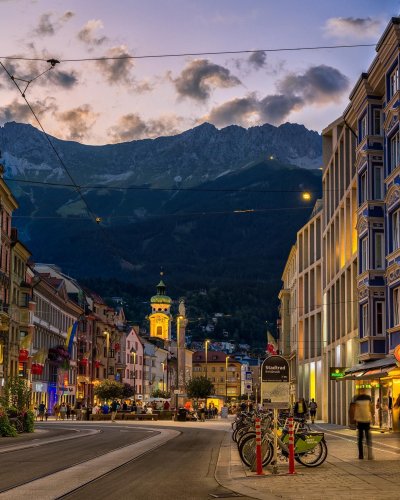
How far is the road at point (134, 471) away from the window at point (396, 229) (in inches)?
555

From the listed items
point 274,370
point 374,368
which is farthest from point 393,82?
point 274,370

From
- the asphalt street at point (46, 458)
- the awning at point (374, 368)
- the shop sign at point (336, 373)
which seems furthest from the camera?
the shop sign at point (336, 373)

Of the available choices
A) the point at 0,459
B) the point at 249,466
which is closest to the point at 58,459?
the point at 0,459

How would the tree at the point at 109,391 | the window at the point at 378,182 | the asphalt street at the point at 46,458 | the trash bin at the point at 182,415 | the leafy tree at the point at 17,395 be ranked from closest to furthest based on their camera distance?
1. the asphalt street at the point at 46,458
2. the window at the point at 378,182
3. the leafy tree at the point at 17,395
4. the trash bin at the point at 182,415
5. the tree at the point at 109,391

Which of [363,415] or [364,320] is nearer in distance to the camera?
[363,415]

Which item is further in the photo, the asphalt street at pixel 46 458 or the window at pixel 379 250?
the window at pixel 379 250

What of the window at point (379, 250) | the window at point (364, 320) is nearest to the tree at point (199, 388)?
the window at point (364, 320)

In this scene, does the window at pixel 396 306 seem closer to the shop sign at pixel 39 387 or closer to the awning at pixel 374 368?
the awning at pixel 374 368

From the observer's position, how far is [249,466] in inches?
990

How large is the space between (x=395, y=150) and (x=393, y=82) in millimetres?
3448

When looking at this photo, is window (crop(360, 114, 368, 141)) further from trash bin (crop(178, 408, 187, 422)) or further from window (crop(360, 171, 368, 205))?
trash bin (crop(178, 408, 187, 422))

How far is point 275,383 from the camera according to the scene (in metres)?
24.1

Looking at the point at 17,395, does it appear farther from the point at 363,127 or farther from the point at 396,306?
the point at 363,127

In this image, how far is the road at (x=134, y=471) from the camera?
19.2 m
